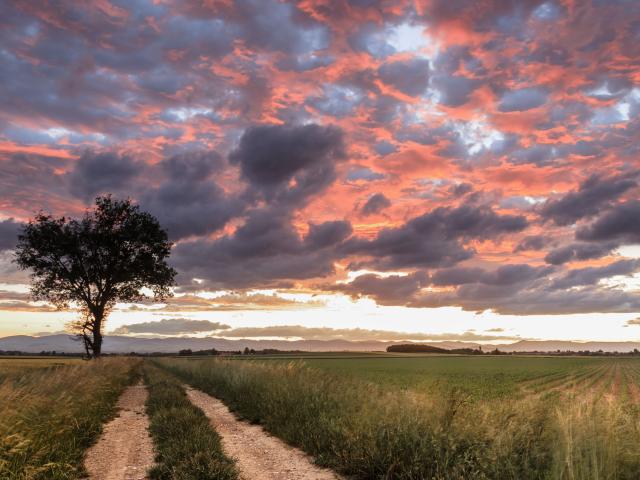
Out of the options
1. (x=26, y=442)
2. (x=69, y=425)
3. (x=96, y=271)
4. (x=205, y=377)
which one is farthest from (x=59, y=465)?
(x=96, y=271)

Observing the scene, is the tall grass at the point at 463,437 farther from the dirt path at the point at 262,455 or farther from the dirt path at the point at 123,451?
the dirt path at the point at 123,451

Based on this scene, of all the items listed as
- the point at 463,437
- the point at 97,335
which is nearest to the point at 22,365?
the point at 97,335

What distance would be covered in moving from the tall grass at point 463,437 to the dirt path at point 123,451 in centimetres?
358

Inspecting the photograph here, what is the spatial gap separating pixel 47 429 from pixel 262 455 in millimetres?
5273

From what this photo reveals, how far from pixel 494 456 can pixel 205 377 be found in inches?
988

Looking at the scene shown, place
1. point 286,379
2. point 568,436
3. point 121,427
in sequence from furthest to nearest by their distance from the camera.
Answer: point 286,379 → point 121,427 → point 568,436

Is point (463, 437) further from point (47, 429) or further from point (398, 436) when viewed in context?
point (47, 429)

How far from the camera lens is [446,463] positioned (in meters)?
8.53

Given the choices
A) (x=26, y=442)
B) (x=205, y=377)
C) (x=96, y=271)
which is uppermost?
(x=96, y=271)

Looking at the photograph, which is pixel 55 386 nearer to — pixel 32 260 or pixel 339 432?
pixel 339 432

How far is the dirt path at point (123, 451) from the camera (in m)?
9.74

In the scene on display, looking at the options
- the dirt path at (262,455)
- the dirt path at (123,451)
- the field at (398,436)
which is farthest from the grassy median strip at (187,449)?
the dirt path at (262,455)

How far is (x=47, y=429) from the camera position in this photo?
1162cm

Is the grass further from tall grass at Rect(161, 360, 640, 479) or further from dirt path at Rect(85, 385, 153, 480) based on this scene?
tall grass at Rect(161, 360, 640, 479)
